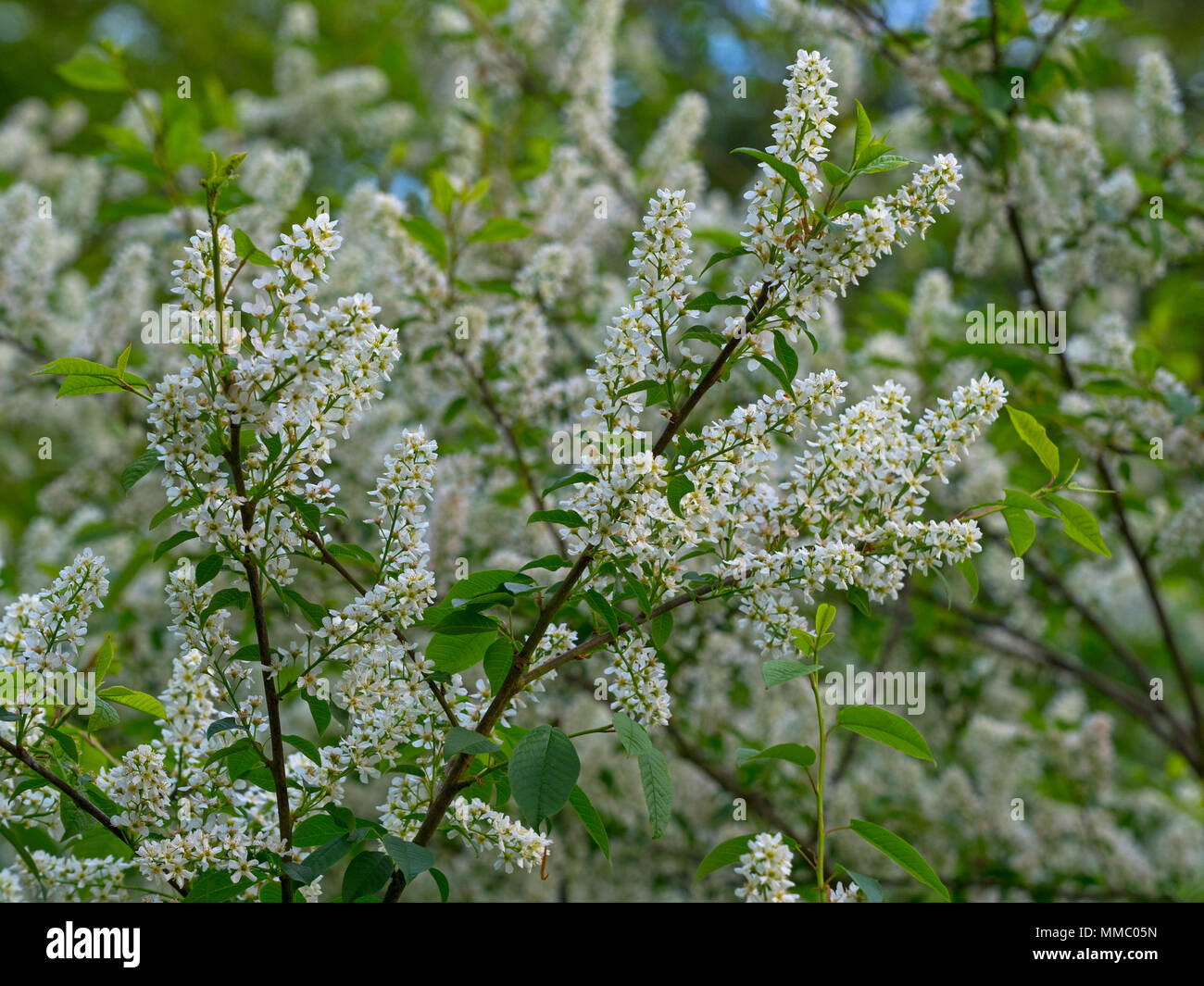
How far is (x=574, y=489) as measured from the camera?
2443mm

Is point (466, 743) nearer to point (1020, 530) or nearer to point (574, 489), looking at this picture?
point (574, 489)

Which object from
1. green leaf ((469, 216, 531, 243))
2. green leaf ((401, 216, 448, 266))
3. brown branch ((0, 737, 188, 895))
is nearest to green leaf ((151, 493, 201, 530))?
brown branch ((0, 737, 188, 895))

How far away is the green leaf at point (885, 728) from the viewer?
189 cm

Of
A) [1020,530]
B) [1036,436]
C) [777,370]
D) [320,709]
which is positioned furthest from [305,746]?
[1036,436]

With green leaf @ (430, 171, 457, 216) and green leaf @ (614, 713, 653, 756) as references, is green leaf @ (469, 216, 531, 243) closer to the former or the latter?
green leaf @ (430, 171, 457, 216)

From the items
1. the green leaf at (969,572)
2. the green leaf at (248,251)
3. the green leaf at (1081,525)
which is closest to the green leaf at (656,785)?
the green leaf at (969,572)

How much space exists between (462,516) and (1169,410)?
97.6 inches

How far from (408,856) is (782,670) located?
681mm

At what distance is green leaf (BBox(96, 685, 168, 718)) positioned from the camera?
2082 mm

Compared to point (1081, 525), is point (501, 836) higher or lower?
lower

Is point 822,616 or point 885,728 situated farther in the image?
point 822,616

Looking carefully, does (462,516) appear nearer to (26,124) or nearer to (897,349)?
(897,349)

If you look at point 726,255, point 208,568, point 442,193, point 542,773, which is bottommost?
point 542,773
